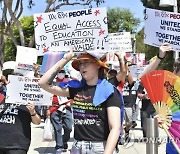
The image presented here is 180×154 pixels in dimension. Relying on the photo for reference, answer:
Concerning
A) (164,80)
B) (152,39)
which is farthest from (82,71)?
(152,39)

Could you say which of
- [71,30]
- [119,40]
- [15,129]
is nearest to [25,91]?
[15,129]

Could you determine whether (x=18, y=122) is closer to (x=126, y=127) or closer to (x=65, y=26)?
(x=65, y=26)

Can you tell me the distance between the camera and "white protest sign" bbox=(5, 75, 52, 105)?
5.24 meters

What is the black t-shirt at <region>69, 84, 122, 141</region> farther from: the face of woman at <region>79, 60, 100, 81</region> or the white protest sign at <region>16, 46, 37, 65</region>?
the white protest sign at <region>16, 46, 37, 65</region>

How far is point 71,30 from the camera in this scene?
5.27m

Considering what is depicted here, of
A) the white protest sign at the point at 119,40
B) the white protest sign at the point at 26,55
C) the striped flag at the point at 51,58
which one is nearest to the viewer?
the striped flag at the point at 51,58

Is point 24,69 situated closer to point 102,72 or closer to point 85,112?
point 102,72

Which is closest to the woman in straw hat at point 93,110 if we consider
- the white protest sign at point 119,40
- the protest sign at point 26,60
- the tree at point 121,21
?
the protest sign at point 26,60

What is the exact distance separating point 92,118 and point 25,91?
5.57 ft

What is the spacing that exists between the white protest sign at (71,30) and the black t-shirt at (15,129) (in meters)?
0.73

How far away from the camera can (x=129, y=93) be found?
1052 cm

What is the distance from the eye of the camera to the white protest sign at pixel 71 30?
5.16m

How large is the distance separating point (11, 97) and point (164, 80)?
1787 millimetres

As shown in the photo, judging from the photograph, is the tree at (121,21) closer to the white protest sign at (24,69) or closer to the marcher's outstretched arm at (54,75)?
the white protest sign at (24,69)
